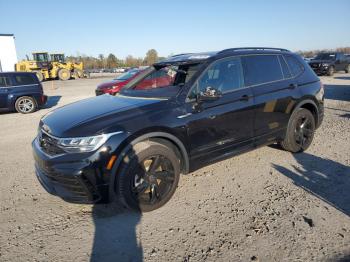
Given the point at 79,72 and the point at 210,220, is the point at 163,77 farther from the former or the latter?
the point at 79,72

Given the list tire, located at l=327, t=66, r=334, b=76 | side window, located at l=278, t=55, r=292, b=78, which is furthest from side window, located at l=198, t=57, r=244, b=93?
tire, located at l=327, t=66, r=334, b=76

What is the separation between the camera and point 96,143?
283cm

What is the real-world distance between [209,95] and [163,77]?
3.90 feet

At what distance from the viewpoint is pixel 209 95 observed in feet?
11.1

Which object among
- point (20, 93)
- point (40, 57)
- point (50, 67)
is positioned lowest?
point (20, 93)

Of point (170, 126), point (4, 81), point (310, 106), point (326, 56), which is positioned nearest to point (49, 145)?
point (170, 126)

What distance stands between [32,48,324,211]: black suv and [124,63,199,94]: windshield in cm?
2

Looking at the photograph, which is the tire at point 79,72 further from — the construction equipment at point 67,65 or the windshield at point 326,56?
the windshield at point 326,56

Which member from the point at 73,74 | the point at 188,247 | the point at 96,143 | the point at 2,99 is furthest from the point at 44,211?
the point at 73,74

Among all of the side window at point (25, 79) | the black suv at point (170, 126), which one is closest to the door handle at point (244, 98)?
the black suv at point (170, 126)

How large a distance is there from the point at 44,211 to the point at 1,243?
0.60 meters

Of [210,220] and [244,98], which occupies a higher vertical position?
[244,98]

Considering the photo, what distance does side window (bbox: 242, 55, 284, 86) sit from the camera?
13.4 feet

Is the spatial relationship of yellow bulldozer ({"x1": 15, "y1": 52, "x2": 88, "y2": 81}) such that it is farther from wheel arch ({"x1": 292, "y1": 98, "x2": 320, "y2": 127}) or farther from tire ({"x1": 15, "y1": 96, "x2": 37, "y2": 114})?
wheel arch ({"x1": 292, "y1": 98, "x2": 320, "y2": 127})
